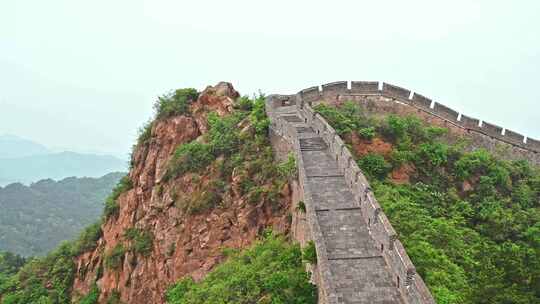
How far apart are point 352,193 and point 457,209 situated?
4.76 metres

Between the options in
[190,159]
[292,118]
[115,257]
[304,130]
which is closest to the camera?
[304,130]

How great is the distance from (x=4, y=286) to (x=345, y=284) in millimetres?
29680

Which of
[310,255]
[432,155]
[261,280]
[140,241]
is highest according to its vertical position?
[432,155]

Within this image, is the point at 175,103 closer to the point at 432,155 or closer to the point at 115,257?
the point at 115,257

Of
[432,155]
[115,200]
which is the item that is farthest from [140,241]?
[432,155]

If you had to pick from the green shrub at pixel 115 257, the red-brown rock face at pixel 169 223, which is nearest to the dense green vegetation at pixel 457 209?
the red-brown rock face at pixel 169 223

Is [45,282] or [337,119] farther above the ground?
[337,119]

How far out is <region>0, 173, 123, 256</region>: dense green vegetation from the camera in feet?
293

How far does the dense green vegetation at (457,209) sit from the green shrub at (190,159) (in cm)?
598

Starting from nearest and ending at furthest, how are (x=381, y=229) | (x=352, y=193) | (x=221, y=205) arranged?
(x=381, y=229) < (x=352, y=193) < (x=221, y=205)

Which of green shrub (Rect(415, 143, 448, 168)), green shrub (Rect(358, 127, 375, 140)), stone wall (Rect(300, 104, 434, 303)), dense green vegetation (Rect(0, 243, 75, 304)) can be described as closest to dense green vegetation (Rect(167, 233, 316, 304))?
stone wall (Rect(300, 104, 434, 303))

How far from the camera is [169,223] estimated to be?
23156 millimetres

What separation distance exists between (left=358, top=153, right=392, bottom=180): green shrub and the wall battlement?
6807mm

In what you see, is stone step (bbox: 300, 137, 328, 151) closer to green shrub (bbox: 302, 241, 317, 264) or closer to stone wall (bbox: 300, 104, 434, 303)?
stone wall (bbox: 300, 104, 434, 303)
